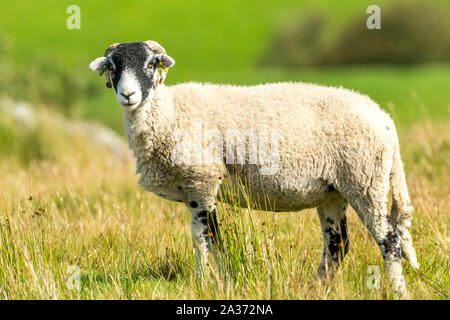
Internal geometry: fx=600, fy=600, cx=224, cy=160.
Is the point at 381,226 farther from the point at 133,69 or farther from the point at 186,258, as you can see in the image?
the point at 133,69

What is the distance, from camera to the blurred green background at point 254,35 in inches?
1325

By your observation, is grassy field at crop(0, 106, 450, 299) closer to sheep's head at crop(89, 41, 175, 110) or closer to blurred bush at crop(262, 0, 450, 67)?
sheep's head at crop(89, 41, 175, 110)

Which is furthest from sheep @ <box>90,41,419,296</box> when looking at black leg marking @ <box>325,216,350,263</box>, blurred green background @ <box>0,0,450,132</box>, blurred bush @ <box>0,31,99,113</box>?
blurred green background @ <box>0,0,450,132</box>

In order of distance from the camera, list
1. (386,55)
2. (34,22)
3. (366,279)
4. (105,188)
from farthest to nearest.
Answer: (34,22), (386,55), (105,188), (366,279)

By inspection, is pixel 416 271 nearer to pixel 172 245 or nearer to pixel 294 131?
pixel 294 131

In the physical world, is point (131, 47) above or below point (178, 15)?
below

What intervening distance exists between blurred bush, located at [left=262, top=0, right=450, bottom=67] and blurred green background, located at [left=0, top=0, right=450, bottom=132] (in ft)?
0.19

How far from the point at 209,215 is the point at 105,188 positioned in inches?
152

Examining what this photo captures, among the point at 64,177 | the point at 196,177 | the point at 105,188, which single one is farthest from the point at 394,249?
the point at 64,177

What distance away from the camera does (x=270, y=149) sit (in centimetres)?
436

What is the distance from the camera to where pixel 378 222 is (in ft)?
14.3

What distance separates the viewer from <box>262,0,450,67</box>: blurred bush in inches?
1341

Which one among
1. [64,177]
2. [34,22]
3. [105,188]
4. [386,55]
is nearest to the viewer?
[105,188]

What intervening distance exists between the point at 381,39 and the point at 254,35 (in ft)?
27.4
